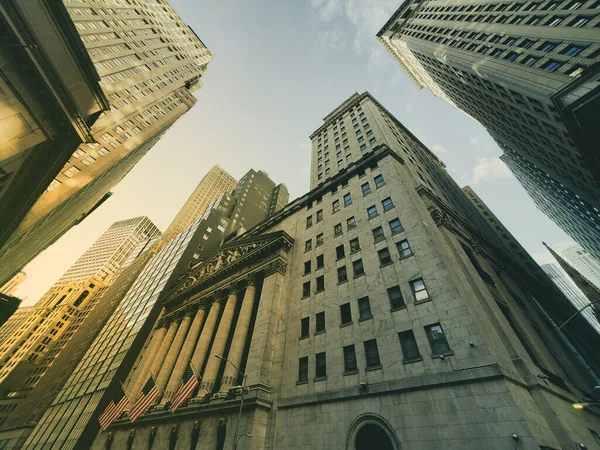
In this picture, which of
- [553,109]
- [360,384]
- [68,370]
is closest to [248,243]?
[360,384]

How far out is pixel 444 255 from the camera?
83.0 feet

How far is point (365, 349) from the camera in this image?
24.3 m

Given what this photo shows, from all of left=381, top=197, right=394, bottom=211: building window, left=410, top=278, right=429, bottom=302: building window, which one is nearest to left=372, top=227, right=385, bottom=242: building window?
left=381, top=197, right=394, bottom=211: building window

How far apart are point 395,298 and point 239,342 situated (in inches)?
784

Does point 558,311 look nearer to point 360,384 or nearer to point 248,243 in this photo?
point 360,384

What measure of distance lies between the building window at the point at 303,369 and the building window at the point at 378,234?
1479cm

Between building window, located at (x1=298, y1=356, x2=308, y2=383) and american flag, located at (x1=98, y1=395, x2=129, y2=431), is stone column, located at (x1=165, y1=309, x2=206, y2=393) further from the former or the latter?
building window, located at (x1=298, y1=356, x2=308, y2=383)

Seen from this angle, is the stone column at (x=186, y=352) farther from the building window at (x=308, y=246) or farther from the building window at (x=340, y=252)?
the building window at (x=340, y=252)

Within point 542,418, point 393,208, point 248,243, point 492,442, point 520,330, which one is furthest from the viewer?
point 248,243

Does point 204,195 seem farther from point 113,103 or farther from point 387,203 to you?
point 387,203

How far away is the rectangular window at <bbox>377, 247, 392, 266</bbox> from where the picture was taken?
93.2 feet

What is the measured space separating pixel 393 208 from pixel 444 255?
29.1 ft

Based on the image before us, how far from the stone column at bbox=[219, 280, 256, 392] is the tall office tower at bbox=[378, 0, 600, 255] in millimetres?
44468

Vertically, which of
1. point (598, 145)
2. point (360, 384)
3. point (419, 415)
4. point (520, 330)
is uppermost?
point (598, 145)
